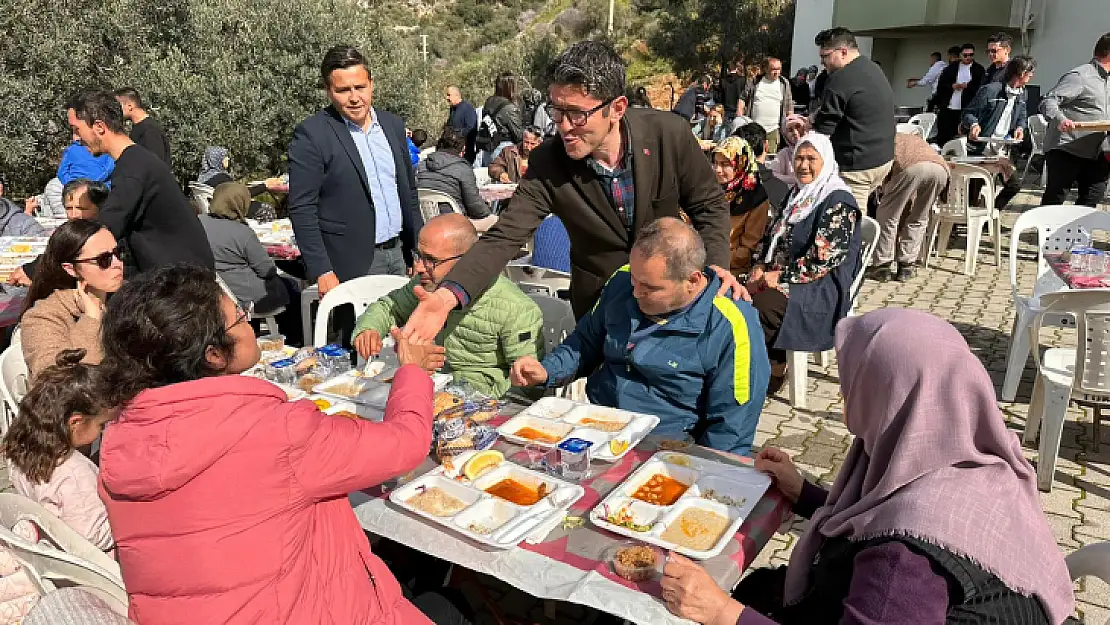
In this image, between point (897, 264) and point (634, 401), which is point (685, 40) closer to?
point (897, 264)

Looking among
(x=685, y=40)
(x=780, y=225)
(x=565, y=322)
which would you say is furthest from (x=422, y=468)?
(x=685, y=40)

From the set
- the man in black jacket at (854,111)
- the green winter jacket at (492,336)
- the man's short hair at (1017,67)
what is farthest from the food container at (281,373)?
the man's short hair at (1017,67)

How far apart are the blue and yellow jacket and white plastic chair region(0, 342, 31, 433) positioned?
257 cm

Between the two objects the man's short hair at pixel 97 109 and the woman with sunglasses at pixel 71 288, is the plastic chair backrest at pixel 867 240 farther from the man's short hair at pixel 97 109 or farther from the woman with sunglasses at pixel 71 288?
the man's short hair at pixel 97 109

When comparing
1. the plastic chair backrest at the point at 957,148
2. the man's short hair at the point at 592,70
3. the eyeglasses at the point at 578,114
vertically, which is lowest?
the plastic chair backrest at the point at 957,148

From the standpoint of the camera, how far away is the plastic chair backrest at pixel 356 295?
13.8 ft

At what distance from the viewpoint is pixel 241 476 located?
1.62m

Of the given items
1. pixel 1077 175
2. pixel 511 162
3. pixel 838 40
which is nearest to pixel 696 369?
pixel 838 40

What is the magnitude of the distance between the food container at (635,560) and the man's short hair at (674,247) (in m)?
1.13

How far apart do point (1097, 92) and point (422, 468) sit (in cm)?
767

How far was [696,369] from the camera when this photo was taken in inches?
114

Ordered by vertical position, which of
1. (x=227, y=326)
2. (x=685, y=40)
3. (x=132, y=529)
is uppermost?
(x=685, y=40)

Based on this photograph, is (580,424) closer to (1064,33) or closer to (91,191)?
(91,191)

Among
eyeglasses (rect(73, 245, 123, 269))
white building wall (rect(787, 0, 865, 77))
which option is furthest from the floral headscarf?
white building wall (rect(787, 0, 865, 77))
